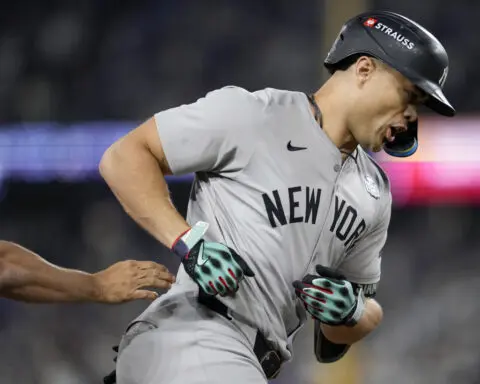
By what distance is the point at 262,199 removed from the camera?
164cm

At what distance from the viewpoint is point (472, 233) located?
3969mm

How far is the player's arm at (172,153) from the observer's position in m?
1.58

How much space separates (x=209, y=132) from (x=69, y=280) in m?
0.38

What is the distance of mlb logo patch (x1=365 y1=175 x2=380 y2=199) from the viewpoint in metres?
1.78

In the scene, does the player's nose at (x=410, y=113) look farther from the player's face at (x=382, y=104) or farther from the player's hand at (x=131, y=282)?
the player's hand at (x=131, y=282)

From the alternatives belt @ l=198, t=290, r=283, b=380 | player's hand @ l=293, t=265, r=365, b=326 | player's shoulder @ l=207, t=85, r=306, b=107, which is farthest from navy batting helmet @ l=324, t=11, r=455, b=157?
belt @ l=198, t=290, r=283, b=380

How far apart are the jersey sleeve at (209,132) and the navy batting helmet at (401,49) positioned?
0.81 feet

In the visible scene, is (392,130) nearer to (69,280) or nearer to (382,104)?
(382,104)

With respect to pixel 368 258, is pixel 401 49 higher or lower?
higher

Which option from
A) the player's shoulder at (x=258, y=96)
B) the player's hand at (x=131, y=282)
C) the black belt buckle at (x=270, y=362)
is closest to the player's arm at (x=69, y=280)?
the player's hand at (x=131, y=282)

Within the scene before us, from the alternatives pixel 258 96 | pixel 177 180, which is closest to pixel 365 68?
pixel 258 96

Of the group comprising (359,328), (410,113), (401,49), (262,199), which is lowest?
(359,328)

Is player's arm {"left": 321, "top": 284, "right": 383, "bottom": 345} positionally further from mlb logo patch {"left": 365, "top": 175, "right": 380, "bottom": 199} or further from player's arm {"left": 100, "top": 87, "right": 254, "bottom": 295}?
player's arm {"left": 100, "top": 87, "right": 254, "bottom": 295}

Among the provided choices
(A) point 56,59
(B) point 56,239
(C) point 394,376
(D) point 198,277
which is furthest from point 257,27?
(D) point 198,277
